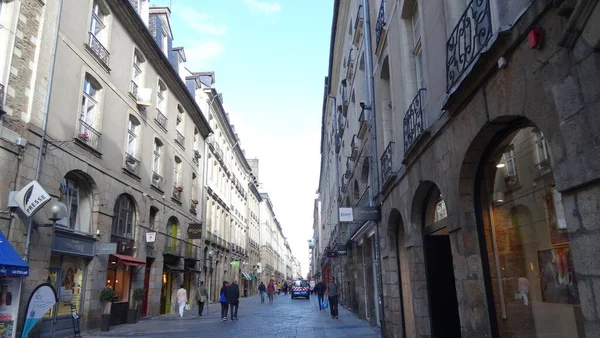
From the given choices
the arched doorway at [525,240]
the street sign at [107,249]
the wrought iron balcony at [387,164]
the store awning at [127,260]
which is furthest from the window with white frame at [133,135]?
the arched doorway at [525,240]

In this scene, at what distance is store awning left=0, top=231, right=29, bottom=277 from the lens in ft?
30.5

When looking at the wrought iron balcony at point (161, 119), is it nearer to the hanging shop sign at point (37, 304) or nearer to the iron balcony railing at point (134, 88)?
the iron balcony railing at point (134, 88)

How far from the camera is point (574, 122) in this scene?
3.32 m

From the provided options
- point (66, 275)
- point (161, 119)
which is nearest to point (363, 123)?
point (66, 275)

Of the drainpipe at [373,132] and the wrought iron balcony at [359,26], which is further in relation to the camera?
the wrought iron balcony at [359,26]

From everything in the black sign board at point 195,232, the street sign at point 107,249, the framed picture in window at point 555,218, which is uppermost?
the black sign board at point 195,232

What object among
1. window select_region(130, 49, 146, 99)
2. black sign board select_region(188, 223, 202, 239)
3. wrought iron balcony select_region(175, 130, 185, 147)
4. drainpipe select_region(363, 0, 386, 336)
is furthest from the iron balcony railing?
drainpipe select_region(363, 0, 386, 336)

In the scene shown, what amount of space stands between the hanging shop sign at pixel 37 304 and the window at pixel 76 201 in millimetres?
5643

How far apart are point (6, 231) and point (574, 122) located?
449 inches

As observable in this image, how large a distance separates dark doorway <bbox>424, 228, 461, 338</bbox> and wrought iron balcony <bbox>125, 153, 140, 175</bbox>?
1272 centimetres

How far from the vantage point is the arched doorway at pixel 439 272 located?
7.85m

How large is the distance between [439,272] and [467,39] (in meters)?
4.42

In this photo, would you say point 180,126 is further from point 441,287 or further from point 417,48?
point 441,287

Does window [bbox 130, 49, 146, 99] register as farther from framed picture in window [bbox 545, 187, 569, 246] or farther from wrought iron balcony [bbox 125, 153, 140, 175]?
framed picture in window [bbox 545, 187, 569, 246]
